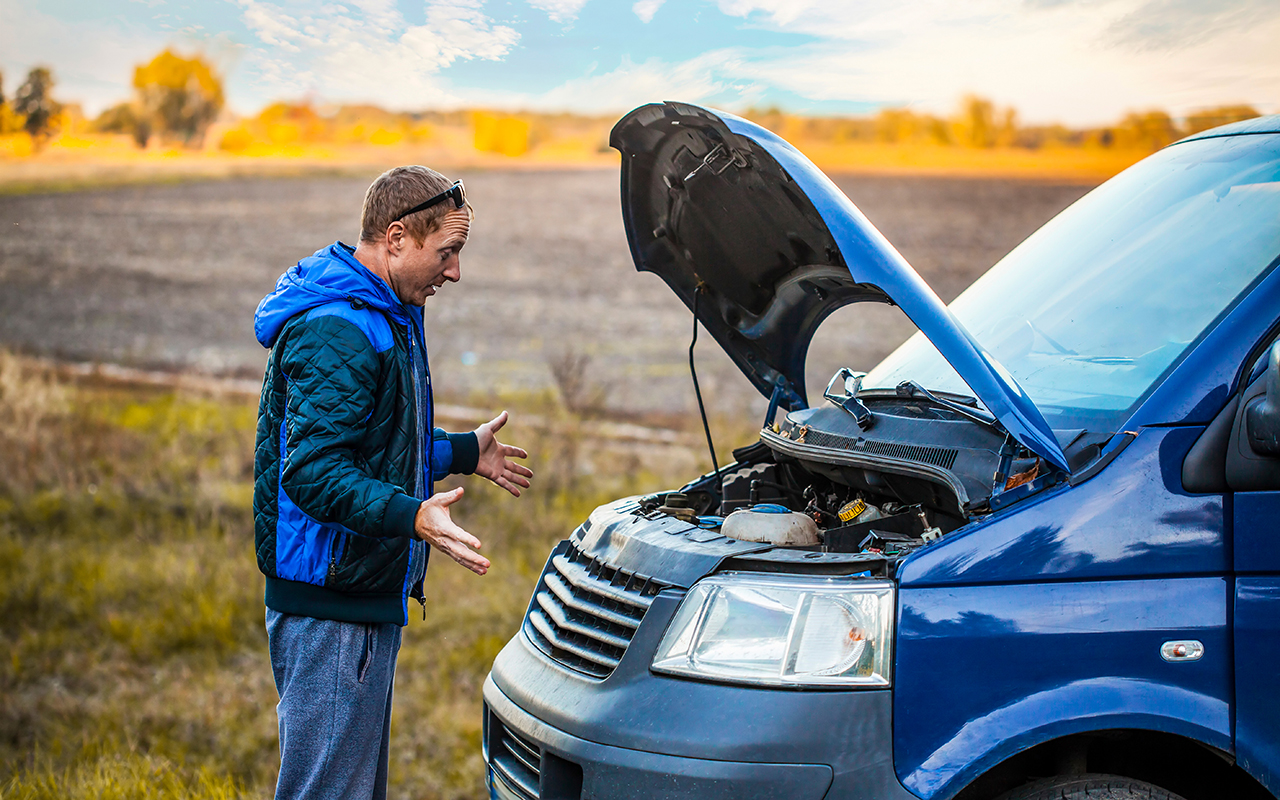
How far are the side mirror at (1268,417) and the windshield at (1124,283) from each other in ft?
0.83

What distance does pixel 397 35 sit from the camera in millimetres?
3682

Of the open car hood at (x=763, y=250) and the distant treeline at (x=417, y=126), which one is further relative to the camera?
the distant treeline at (x=417, y=126)

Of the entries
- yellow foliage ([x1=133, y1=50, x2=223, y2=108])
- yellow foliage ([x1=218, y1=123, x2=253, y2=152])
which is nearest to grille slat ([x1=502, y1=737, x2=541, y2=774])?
yellow foliage ([x1=133, y1=50, x2=223, y2=108])

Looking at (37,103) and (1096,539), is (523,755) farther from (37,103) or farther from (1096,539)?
(37,103)

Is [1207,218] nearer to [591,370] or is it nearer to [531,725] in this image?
[531,725]

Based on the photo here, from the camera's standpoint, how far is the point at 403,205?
8.21 feet

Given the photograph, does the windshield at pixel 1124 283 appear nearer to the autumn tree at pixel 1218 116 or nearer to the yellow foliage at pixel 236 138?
the autumn tree at pixel 1218 116

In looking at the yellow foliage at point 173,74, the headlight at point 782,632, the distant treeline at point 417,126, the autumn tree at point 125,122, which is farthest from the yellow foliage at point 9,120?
the headlight at point 782,632

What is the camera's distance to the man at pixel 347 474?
7.45 ft

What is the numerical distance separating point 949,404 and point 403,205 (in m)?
1.56

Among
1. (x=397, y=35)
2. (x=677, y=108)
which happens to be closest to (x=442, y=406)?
(x=397, y=35)

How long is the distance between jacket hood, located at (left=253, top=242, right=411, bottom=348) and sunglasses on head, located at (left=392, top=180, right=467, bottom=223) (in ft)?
0.60

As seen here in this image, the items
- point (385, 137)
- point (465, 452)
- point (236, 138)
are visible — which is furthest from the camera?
point (385, 137)

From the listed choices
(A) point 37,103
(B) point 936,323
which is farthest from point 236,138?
(B) point 936,323
